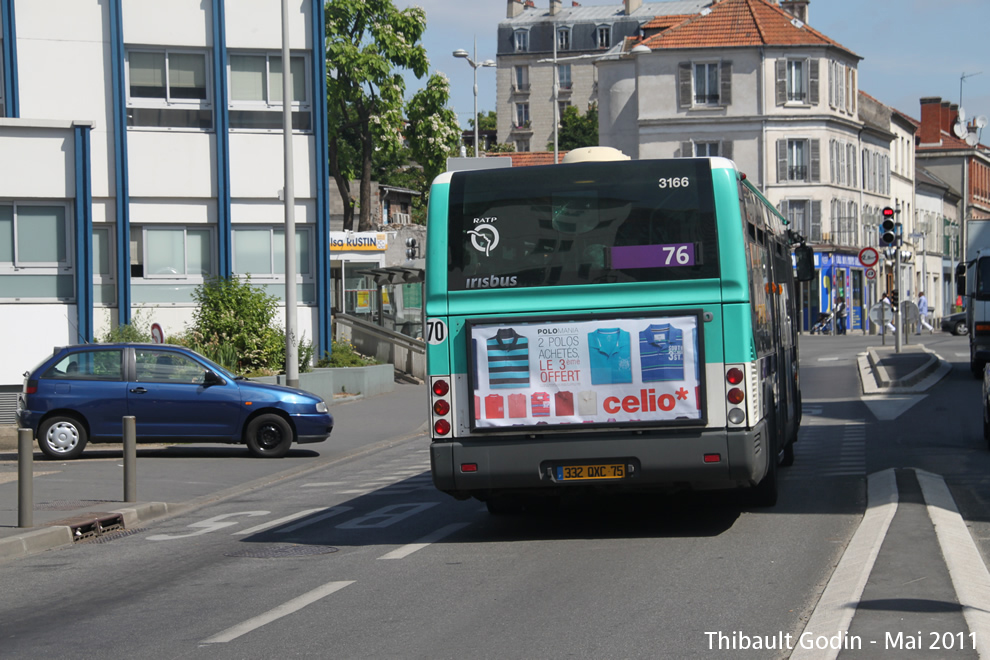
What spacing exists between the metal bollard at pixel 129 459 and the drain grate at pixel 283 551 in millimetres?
3245

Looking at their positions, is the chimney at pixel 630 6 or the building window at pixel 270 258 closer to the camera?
the building window at pixel 270 258

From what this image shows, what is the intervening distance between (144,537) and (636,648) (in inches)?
260

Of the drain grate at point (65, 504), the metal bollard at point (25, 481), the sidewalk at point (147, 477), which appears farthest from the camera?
the drain grate at point (65, 504)

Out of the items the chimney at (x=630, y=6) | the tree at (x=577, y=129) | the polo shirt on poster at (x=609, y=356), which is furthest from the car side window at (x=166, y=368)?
the chimney at (x=630, y=6)

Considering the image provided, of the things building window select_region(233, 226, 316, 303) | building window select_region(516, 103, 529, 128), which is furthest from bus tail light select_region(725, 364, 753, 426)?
building window select_region(516, 103, 529, 128)

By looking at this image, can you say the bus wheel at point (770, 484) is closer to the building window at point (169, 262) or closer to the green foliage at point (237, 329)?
the green foliage at point (237, 329)

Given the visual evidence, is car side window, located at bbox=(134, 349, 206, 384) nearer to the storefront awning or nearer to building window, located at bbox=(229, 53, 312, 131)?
building window, located at bbox=(229, 53, 312, 131)

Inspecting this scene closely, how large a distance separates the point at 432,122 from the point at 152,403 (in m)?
27.8

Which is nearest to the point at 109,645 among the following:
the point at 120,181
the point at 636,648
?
the point at 636,648

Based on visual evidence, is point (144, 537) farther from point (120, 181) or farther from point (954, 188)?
point (954, 188)

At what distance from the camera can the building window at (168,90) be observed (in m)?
28.5

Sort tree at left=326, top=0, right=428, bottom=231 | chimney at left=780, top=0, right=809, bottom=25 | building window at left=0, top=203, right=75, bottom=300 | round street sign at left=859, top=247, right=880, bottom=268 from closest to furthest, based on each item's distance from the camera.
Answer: building window at left=0, top=203, right=75, bottom=300 < round street sign at left=859, top=247, right=880, bottom=268 < tree at left=326, top=0, right=428, bottom=231 < chimney at left=780, top=0, right=809, bottom=25

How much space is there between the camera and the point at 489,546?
9977 millimetres

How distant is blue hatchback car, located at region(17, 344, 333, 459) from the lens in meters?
17.6
